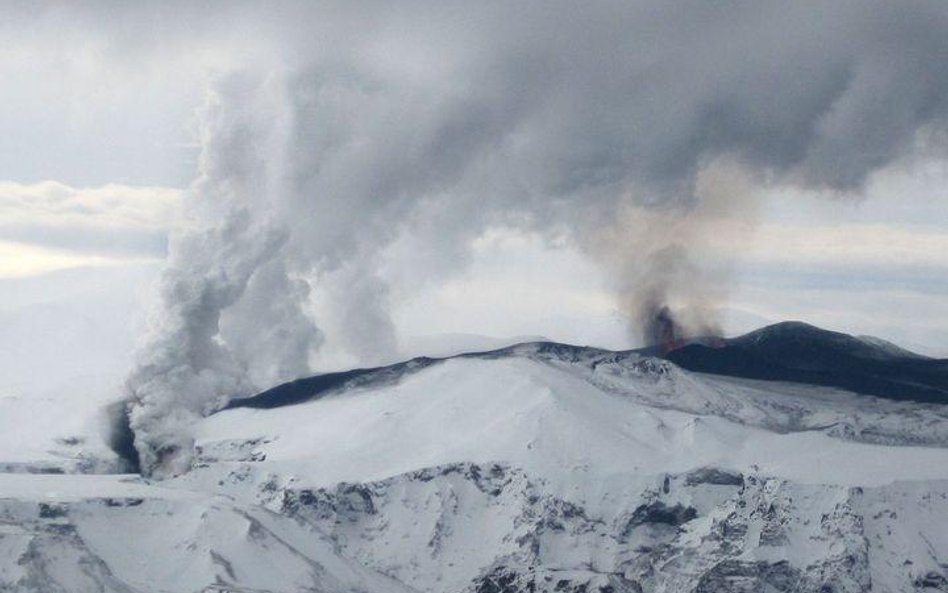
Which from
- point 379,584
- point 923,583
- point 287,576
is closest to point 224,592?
point 287,576

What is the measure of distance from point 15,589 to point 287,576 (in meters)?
27.2

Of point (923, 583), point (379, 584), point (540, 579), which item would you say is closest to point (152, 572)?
point (379, 584)

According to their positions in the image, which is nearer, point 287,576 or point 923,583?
point 287,576

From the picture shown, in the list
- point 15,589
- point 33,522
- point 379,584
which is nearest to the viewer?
point 15,589

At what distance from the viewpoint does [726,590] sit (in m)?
198

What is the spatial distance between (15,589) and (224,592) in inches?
736

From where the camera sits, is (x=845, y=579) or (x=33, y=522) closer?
(x=33, y=522)

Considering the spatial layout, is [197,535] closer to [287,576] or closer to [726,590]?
[287,576]

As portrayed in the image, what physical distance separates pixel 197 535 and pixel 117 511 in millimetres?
9073

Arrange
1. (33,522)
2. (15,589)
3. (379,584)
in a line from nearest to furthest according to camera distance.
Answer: (15,589) → (33,522) → (379,584)

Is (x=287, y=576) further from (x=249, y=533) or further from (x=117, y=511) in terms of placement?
(x=117, y=511)

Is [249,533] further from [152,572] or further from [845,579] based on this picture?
[845,579]

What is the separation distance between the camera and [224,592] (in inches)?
6924

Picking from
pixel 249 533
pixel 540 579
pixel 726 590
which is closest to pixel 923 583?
pixel 726 590
